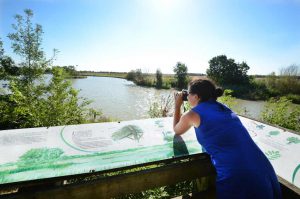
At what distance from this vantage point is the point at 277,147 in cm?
187

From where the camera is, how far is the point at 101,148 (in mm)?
1646

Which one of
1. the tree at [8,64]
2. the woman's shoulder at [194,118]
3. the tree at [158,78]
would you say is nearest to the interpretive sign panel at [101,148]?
the woman's shoulder at [194,118]

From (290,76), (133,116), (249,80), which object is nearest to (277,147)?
(133,116)

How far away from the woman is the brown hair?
0.10 m

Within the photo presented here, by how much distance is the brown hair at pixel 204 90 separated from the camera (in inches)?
64.6

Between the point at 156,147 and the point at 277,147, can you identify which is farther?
the point at 277,147

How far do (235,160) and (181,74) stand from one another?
27792mm

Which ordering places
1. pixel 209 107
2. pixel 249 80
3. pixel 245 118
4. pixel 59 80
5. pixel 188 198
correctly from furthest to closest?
1. pixel 249 80
2. pixel 59 80
3. pixel 245 118
4. pixel 188 198
5. pixel 209 107

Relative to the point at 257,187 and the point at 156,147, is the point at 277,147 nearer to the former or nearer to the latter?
the point at 257,187

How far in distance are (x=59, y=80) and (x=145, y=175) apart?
3.79 meters

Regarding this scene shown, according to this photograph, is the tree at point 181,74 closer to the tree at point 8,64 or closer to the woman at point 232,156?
the tree at point 8,64

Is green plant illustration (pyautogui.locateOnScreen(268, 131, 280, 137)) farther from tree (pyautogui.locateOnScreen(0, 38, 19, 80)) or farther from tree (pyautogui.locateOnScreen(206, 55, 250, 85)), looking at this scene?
tree (pyautogui.locateOnScreen(206, 55, 250, 85))

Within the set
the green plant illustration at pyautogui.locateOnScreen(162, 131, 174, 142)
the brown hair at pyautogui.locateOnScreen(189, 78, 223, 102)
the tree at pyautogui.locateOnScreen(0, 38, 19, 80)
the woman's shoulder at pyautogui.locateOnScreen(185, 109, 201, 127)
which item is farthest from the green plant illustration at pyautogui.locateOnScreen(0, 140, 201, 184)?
the tree at pyautogui.locateOnScreen(0, 38, 19, 80)

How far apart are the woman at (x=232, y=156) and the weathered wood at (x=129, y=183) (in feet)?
0.94
